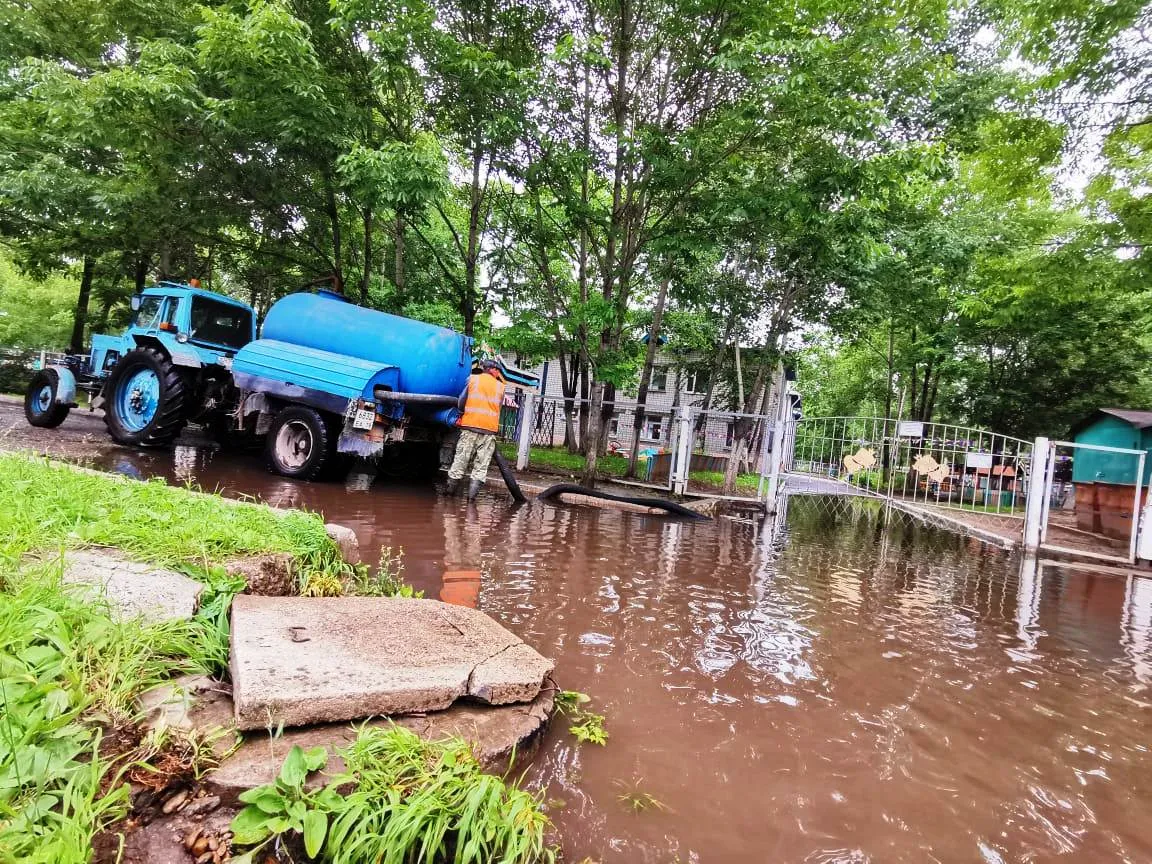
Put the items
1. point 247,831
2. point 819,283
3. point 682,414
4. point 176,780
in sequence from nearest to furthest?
point 247,831
point 176,780
point 682,414
point 819,283

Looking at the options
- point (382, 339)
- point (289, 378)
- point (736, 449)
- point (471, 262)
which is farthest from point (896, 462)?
point (289, 378)

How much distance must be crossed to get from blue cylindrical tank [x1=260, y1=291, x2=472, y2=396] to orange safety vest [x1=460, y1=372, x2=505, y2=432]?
597 mm

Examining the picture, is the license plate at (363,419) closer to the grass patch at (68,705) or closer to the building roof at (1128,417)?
the grass patch at (68,705)

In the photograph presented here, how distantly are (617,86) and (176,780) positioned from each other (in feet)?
38.3

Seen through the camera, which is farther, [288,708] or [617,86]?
[617,86]

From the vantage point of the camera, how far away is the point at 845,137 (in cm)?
901

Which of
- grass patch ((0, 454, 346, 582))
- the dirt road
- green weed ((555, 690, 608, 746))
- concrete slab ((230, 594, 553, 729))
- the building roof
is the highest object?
the building roof

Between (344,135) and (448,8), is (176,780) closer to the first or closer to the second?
(344,135)

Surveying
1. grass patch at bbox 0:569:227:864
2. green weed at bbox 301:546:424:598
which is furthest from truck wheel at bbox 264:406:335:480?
grass patch at bbox 0:569:227:864

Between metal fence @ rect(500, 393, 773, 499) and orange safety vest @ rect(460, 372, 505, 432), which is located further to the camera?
metal fence @ rect(500, 393, 773, 499)

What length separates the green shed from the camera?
12688 millimetres

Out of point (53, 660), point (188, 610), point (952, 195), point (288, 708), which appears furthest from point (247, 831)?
point (952, 195)

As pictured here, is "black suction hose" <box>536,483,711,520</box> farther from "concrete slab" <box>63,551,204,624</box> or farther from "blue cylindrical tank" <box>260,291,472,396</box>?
"concrete slab" <box>63,551,204,624</box>

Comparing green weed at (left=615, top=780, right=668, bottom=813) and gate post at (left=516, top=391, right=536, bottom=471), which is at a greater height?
gate post at (left=516, top=391, right=536, bottom=471)
